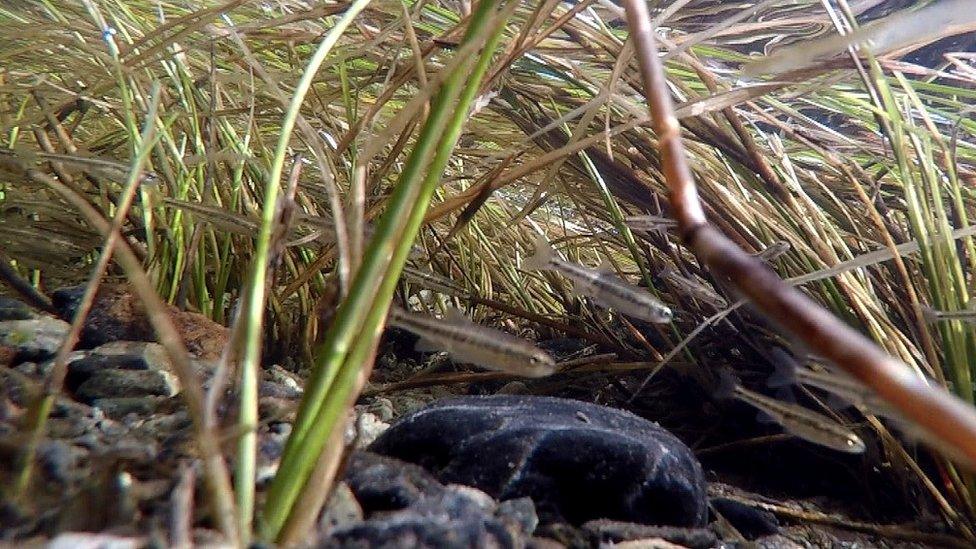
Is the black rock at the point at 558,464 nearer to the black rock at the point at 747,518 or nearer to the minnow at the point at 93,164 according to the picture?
the black rock at the point at 747,518

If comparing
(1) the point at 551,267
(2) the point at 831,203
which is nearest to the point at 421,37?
(1) the point at 551,267

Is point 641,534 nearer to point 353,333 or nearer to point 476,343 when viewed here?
point 476,343

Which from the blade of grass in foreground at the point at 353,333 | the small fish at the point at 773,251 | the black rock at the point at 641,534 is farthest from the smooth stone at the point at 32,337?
the small fish at the point at 773,251

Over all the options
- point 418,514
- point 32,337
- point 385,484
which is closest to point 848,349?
point 418,514

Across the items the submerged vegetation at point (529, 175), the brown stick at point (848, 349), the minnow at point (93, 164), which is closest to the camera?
the brown stick at point (848, 349)

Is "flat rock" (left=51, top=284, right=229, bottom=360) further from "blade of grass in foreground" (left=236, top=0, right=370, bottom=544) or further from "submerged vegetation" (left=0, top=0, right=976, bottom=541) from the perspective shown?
"blade of grass in foreground" (left=236, top=0, right=370, bottom=544)

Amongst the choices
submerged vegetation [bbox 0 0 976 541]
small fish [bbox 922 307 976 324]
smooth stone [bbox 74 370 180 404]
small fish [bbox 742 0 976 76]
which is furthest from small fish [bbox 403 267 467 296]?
small fish [bbox 742 0 976 76]

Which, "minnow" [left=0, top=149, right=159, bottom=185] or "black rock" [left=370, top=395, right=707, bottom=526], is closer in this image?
"black rock" [left=370, top=395, right=707, bottom=526]
